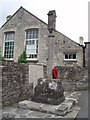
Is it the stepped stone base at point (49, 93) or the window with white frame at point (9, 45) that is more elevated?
the window with white frame at point (9, 45)

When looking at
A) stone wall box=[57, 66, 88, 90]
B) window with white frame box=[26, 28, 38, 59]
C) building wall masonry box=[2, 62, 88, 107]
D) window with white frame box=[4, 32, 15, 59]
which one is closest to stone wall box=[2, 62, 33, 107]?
building wall masonry box=[2, 62, 88, 107]

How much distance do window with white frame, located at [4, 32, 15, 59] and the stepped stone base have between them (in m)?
10.3

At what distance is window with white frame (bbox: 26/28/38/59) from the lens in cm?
1452

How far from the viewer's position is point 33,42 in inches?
577

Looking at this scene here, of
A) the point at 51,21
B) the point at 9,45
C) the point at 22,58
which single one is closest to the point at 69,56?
the point at 22,58

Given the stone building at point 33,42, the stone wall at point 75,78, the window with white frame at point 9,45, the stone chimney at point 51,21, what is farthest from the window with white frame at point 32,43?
the stone chimney at point 51,21

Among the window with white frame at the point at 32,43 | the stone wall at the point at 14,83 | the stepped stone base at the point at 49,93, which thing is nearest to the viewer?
the stone wall at the point at 14,83

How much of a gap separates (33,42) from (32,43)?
0.15m

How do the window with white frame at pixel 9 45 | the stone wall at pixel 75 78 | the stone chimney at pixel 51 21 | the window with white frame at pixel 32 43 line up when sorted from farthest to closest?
the window with white frame at pixel 9 45, the window with white frame at pixel 32 43, the stone wall at pixel 75 78, the stone chimney at pixel 51 21

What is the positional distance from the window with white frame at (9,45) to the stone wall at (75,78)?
7.78 metres

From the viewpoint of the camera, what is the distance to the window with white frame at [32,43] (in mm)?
14516

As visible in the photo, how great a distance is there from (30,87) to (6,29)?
10451mm

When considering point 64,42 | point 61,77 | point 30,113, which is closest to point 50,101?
point 30,113

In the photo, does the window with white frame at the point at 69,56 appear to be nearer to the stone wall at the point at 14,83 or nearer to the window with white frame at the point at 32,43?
the window with white frame at the point at 32,43
